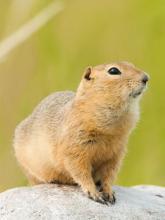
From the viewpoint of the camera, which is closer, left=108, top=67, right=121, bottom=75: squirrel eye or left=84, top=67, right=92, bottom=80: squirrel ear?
left=108, top=67, right=121, bottom=75: squirrel eye

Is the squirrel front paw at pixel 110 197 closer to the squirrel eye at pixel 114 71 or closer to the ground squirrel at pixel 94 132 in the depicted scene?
the ground squirrel at pixel 94 132

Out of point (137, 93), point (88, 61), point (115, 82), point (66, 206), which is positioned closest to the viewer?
point (66, 206)

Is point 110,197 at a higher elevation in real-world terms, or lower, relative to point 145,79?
lower

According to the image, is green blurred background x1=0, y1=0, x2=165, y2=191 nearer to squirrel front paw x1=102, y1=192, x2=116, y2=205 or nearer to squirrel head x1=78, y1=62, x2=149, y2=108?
squirrel head x1=78, y1=62, x2=149, y2=108

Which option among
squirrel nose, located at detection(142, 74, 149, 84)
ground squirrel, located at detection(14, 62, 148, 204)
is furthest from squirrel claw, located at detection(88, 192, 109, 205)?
squirrel nose, located at detection(142, 74, 149, 84)

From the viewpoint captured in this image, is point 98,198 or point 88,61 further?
point 88,61

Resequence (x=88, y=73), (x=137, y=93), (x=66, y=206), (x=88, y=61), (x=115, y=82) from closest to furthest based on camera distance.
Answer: (x=66, y=206)
(x=137, y=93)
(x=115, y=82)
(x=88, y=73)
(x=88, y=61)

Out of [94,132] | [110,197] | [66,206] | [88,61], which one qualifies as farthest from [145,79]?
[88,61]

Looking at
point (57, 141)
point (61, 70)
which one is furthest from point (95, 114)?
point (61, 70)

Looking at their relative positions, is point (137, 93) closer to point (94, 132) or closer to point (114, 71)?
point (114, 71)
